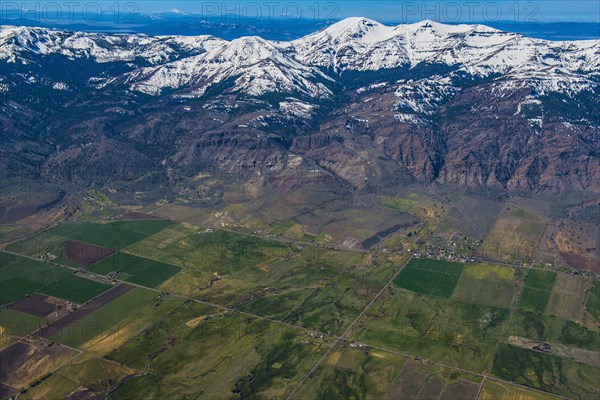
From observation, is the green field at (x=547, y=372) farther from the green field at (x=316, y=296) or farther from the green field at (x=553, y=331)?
the green field at (x=316, y=296)

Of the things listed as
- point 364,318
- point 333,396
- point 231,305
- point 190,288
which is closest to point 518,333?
point 364,318

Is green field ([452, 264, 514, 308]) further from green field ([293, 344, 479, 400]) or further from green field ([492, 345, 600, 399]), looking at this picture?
green field ([293, 344, 479, 400])

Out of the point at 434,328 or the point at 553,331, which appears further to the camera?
the point at 434,328

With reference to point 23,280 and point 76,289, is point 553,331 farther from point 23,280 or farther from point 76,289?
point 23,280

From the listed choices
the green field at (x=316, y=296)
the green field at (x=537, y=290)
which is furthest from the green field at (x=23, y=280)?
the green field at (x=537, y=290)

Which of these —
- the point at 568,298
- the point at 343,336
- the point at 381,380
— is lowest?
the point at 381,380

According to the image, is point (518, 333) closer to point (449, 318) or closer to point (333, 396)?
point (449, 318)

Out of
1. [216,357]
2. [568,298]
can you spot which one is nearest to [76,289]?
[216,357]
